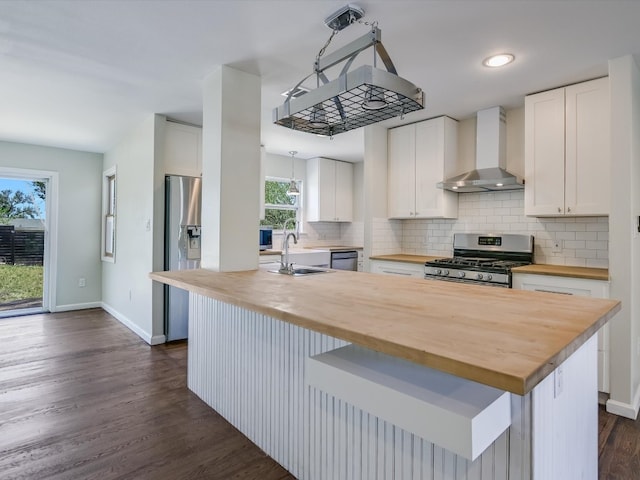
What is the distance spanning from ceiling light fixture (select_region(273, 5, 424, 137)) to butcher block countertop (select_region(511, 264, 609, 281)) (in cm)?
191

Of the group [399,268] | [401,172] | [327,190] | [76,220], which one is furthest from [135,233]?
[401,172]

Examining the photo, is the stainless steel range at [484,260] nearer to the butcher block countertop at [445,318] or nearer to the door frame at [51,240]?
the butcher block countertop at [445,318]

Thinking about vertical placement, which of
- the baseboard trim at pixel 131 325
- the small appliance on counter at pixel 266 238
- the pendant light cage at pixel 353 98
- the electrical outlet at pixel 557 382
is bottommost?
the baseboard trim at pixel 131 325

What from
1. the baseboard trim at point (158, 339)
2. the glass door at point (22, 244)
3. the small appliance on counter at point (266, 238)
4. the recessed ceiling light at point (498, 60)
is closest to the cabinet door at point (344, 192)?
the small appliance on counter at point (266, 238)

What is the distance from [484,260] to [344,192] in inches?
120

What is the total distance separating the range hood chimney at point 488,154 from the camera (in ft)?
11.3

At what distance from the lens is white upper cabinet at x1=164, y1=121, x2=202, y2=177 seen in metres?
3.97

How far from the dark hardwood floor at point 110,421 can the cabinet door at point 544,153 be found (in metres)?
2.86

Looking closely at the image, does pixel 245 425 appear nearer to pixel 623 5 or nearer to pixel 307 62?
pixel 307 62

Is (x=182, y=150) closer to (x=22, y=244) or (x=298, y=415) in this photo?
(x=22, y=244)

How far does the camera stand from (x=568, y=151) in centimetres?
293

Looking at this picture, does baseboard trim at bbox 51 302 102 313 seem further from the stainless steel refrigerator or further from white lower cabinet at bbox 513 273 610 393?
white lower cabinet at bbox 513 273 610 393

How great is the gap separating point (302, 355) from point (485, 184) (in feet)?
8.25

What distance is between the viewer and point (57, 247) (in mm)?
5211
